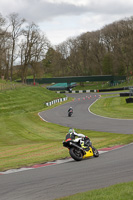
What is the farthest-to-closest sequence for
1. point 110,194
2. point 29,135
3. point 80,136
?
point 29,135, point 80,136, point 110,194

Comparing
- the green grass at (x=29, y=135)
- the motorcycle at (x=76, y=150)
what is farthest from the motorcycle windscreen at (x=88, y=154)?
the green grass at (x=29, y=135)

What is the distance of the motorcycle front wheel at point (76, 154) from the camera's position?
14.5m

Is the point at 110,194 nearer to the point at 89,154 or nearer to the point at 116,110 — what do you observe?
the point at 89,154

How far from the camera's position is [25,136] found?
28328mm

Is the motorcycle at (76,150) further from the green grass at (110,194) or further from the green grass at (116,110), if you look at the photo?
the green grass at (116,110)

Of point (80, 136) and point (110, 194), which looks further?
point (80, 136)

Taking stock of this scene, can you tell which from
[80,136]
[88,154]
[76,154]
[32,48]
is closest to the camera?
[76,154]

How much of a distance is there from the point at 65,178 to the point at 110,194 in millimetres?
2849

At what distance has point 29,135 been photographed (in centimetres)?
2886

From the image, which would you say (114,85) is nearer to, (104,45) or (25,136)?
(104,45)

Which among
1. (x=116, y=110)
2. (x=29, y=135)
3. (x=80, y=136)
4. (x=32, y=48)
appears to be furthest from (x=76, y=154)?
(x=32, y=48)

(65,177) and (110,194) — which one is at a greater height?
(110,194)

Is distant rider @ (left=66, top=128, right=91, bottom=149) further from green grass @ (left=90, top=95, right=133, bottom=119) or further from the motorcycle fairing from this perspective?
green grass @ (left=90, top=95, right=133, bottom=119)

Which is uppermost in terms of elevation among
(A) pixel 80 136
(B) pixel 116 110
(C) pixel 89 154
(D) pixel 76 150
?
(A) pixel 80 136
